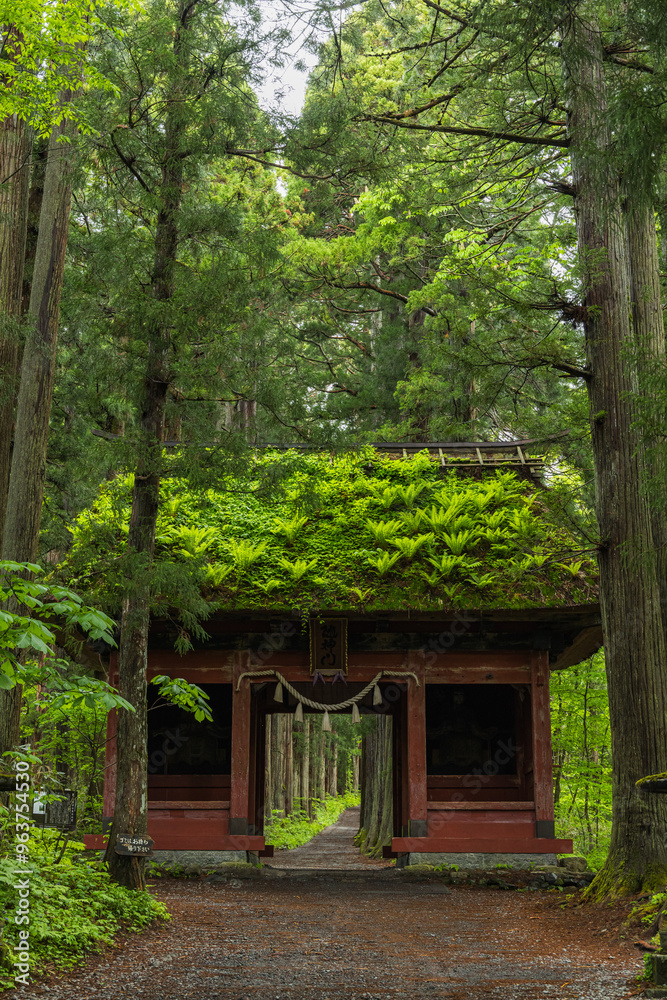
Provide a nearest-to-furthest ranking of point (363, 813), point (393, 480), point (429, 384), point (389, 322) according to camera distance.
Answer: point (393, 480)
point (429, 384)
point (389, 322)
point (363, 813)

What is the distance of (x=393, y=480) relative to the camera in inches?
525

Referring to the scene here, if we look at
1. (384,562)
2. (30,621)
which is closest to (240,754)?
(384,562)

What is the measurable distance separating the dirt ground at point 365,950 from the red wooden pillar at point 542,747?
5.26ft

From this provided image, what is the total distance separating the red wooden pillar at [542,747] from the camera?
11.5m

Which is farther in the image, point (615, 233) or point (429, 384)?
point (429, 384)

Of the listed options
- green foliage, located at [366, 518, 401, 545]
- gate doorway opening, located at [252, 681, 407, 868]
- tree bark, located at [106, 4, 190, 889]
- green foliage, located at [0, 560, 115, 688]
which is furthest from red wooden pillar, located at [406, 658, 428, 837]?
green foliage, located at [0, 560, 115, 688]

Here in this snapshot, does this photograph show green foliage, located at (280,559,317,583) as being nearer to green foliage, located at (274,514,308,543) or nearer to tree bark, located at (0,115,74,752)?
green foliage, located at (274,514,308,543)

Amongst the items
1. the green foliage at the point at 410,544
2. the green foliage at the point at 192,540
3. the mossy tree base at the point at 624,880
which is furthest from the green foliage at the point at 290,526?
the mossy tree base at the point at 624,880

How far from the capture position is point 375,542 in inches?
469

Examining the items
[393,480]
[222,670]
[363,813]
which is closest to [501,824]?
[222,670]

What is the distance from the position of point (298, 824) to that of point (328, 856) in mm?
8802

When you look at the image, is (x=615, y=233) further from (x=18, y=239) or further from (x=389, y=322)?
(x=389, y=322)

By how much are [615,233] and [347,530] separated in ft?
18.2

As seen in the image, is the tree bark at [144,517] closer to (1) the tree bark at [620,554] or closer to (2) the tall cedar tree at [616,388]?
(2) the tall cedar tree at [616,388]
